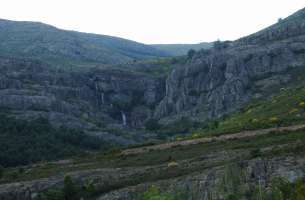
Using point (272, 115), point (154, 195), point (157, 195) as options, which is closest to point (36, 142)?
point (272, 115)

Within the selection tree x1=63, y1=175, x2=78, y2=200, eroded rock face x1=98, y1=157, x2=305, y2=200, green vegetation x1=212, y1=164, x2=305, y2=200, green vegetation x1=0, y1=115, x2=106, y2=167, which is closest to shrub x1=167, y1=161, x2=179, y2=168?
eroded rock face x1=98, y1=157, x2=305, y2=200

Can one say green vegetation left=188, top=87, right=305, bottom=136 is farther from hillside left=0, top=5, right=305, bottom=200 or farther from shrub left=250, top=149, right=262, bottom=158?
shrub left=250, top=149, right=262, bottom=158

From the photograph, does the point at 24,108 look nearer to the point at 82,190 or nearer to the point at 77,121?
the point at 77,121

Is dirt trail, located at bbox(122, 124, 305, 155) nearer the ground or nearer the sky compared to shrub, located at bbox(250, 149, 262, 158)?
nearer the ground

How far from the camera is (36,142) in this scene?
150625mm

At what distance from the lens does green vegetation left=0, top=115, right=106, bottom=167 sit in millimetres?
138375

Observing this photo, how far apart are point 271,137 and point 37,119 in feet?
317

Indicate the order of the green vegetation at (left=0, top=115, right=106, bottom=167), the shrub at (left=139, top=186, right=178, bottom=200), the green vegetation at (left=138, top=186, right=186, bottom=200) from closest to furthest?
the shrub at (left=139, top=186, right=178, bottom=200) < the green vegetation at (left=138, top=186, right=186, bottom=200) < the green vegetation at (left=0, top=115, right=106, bottom=167)

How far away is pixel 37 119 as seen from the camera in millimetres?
176000

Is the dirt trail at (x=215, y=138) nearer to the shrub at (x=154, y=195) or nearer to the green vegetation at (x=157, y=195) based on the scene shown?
the green vegetation at (x=157, y=195)

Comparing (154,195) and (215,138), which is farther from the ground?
(154,195)

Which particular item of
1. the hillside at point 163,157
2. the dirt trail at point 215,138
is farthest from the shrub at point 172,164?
the dirt trail at point 215,138

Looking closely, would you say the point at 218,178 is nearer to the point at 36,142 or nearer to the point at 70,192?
the point at 70,192

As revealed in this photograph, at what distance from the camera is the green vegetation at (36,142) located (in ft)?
454
